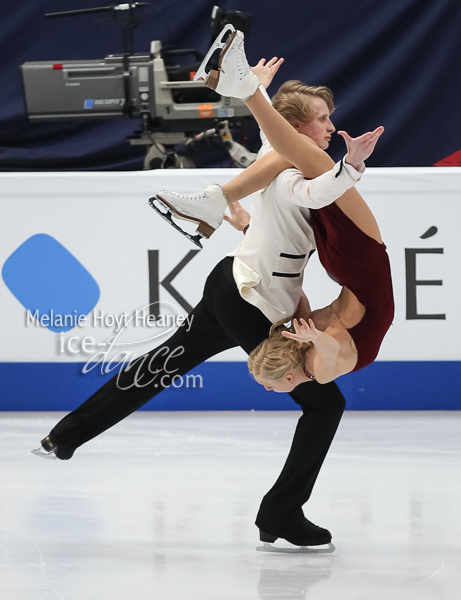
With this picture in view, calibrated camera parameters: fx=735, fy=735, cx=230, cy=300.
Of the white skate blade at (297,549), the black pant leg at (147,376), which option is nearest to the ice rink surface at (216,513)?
the white skate blade at (297,549)

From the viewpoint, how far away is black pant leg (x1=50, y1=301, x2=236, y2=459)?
1.79m

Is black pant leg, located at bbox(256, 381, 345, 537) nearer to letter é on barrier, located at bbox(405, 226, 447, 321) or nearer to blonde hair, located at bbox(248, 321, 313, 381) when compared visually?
blonde hair, located at bbox(248, 321, 313, 381)

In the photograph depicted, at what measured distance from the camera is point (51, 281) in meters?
3.18

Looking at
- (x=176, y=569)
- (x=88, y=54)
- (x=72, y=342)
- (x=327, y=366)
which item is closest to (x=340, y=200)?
(x=327, y=366)

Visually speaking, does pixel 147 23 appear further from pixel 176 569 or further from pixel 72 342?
pixel 176 569

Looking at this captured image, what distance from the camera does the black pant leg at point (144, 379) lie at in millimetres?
1791

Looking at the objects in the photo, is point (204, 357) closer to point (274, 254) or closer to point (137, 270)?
point (274, 254)

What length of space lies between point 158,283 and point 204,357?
4.51ft

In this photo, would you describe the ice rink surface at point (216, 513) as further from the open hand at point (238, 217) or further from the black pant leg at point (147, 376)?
the open hand at point (238, 217)

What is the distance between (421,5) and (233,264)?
2.93 meters

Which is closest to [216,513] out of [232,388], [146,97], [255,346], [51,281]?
[255,346]

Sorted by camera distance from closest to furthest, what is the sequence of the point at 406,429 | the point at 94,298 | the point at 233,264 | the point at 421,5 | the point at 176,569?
the point at 176,569 → the point at 233,264 → the point at 406,429 → the point at 94,298 → the point at 421,5

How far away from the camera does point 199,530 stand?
6.07ft

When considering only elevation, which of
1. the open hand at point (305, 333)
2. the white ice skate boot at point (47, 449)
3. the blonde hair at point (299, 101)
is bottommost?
the white ice skate boot at point (47, 449)
